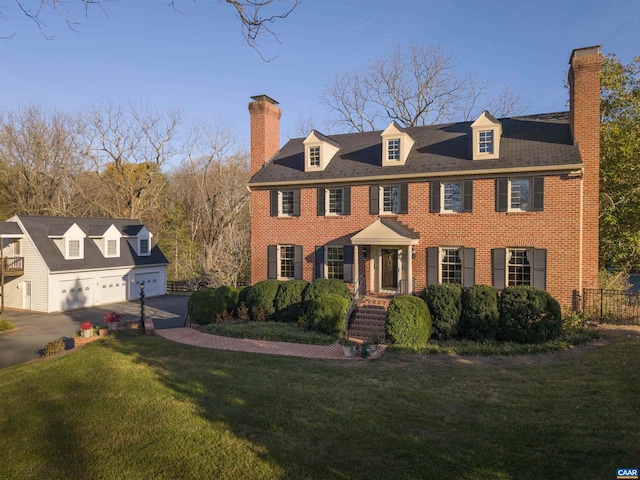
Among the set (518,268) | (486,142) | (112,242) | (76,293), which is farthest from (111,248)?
(518,268)

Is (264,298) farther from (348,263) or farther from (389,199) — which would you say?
(389,199)

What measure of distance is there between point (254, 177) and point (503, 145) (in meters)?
11.7

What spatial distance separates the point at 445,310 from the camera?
594 inches

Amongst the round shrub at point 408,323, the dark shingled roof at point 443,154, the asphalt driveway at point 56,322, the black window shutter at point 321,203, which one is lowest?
the asphalt driveway at point 56,322

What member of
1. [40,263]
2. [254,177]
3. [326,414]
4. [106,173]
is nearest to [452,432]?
[326,414]

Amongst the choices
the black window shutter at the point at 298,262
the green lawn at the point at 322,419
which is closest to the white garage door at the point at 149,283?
the black window shutter at the point at 298,262

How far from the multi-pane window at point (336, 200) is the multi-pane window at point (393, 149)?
2.72 m

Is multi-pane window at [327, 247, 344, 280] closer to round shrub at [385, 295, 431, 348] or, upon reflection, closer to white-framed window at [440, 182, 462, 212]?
white-framed window at [440, 182, 462, 212]

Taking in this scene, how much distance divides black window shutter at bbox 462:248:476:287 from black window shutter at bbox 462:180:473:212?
1.69m

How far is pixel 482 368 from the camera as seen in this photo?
1152cm

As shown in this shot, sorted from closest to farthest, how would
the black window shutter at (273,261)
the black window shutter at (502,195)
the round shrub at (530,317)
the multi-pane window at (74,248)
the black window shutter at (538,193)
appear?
the round shrub at (530,317)
the black window shutter at (538,193)
the black window shutter at (502,195)
the black window shutter at (273,261)
the multi-pane window at (74,248)

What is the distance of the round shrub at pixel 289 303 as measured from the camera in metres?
18.0

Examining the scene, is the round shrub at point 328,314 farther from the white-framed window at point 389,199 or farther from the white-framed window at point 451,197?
the white-framed window at point 451,197

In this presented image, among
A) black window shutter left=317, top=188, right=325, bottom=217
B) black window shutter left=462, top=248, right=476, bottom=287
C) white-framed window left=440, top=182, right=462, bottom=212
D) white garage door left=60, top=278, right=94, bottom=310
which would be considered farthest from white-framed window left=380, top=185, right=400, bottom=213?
white garage door left=60, top=278, right=94, bottom=310
